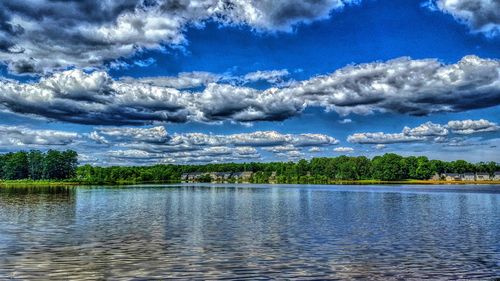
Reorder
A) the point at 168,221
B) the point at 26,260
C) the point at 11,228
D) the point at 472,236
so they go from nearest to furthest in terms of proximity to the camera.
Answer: the point at 26,260, the point at 472,236, the point at 11,228, the point at 168,221

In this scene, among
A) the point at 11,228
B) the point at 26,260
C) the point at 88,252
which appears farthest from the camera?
the point at 11,228

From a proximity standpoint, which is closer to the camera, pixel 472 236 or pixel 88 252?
pixel 88 252

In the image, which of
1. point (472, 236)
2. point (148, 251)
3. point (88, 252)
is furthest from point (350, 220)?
point (88, 252)

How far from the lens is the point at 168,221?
4888cm

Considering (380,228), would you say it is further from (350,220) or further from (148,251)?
(148,251)

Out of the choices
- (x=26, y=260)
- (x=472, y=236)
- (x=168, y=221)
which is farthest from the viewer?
(x=168, y=221)

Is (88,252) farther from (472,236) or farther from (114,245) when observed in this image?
(472,236)

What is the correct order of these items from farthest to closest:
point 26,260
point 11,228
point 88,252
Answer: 1. point 11,228
2. point 88,252
3. point 26,260

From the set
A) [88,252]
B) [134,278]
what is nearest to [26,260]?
[88,252]

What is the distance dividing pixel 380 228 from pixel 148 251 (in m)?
23.3

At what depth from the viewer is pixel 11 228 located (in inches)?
1614

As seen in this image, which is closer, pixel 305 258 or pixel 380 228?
pixel 305 258

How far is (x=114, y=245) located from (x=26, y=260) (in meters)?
6.67

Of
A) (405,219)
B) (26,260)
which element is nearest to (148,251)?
(26,260)
